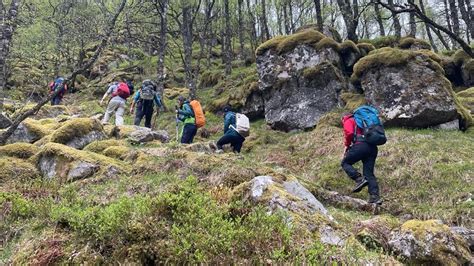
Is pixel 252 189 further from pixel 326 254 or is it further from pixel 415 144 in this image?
pixel 415 144

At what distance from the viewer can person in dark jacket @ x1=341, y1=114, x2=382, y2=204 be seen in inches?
389

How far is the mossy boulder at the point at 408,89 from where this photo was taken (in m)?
14.3

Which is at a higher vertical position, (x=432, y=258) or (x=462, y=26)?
(x=462, y=26)

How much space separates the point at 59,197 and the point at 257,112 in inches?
539

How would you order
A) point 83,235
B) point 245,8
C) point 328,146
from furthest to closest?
point 245,8 < point 328,146 < point 83,235

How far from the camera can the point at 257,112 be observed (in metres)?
20.2

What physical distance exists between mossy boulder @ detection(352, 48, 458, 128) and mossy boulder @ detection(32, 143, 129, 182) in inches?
390

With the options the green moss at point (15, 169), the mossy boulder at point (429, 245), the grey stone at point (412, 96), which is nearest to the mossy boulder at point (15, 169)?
the green moss at point (15, 169)

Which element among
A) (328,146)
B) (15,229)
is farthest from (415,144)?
(15,229)

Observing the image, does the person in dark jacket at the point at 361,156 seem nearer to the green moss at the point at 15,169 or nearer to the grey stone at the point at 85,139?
the green moss at the point at 15,169


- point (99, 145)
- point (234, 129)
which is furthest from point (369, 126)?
point (99, 145)

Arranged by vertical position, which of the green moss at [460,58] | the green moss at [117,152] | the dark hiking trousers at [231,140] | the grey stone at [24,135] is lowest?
the dark hiking trousers at [231,140]

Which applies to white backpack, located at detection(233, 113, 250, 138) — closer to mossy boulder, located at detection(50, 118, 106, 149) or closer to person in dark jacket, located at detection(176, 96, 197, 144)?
person in dark jacket, located at detection(176, 96, 197, 144)

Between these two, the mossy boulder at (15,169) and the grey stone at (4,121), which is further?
the grey stone at (4,121)
